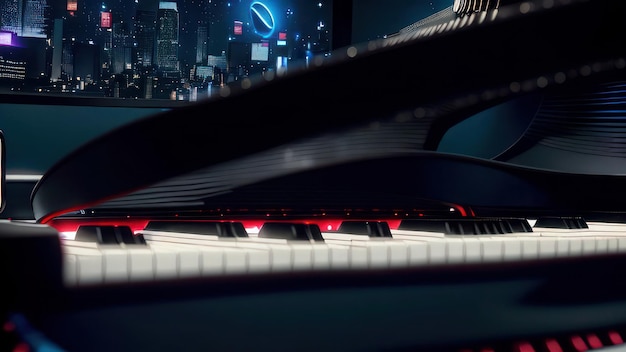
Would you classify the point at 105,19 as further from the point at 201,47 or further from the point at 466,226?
the point at 466,226

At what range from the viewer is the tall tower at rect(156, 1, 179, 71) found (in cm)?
546

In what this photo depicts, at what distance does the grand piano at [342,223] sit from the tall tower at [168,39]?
461 centimetres

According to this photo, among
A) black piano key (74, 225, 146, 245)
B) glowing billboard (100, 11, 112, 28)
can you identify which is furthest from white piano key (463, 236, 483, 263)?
glowing billboard (100, 11, 112, 28)

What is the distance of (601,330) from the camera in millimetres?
1038

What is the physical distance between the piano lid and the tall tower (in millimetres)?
4585

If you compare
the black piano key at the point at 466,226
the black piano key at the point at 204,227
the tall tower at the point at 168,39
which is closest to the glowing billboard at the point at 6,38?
the tall tower at the point at 168,39

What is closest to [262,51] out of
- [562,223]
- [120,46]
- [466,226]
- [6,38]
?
[120,46]

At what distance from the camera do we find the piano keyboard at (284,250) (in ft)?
2.06

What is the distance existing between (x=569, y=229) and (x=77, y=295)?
822 millimetres

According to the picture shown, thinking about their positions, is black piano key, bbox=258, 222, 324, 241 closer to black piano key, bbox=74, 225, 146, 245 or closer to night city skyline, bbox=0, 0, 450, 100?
black piano key, bbox=74, 225, 146, 245

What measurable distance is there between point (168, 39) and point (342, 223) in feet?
15.6

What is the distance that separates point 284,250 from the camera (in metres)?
0.71

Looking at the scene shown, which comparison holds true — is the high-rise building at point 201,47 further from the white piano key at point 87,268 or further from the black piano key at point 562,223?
the white piano key at point 87,268

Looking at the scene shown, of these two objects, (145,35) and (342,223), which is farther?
(145,35)
